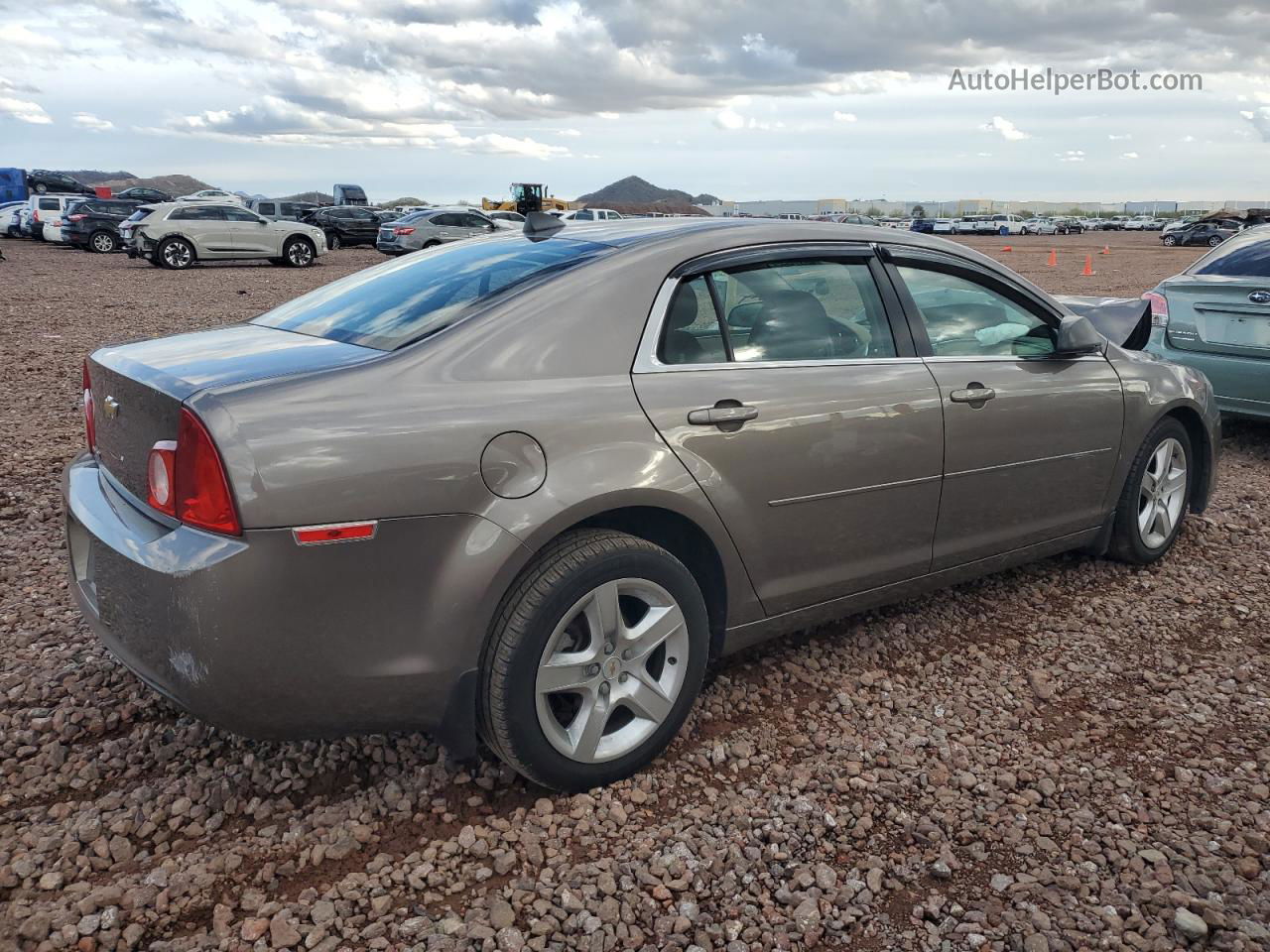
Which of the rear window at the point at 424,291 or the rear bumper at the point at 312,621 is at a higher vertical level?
the rear window at the point at 424,291

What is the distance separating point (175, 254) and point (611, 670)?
945 inches

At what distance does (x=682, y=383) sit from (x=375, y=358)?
884mm

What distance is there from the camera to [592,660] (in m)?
2.82

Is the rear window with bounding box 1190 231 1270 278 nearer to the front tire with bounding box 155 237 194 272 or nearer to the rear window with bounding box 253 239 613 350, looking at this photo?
the rear window with bounding box 253 239 613 350

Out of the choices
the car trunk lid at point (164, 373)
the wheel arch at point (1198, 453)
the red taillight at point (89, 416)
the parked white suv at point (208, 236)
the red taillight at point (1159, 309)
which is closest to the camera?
the car trunk lid at point (164, 373)

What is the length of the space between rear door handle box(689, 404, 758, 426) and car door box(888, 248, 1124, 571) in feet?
3.00

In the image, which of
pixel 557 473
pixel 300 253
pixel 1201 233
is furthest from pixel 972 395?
pixel 1201 233

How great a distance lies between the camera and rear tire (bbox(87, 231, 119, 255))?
2973 centimetres

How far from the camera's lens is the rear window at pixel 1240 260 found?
6.66 metres

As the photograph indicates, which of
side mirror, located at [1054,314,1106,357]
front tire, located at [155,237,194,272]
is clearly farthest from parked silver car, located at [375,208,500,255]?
side mirror, located at [1054,314,1106,357]

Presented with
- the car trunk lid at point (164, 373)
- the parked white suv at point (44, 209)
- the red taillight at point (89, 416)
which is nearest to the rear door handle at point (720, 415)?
the car trunk lid at point (164, 373)

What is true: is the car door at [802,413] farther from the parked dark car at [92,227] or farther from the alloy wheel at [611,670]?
the parked dark car at [92,227]

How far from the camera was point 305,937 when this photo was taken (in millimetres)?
2367

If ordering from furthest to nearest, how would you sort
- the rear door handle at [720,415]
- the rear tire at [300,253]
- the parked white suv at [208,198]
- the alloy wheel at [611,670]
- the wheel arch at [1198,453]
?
the parked white suv at [208,198] → the rear tire at [300,253] → the wheel arch at [1198,453] → the rear door handle at [720,415] → the alloy wheel at [611,670]
